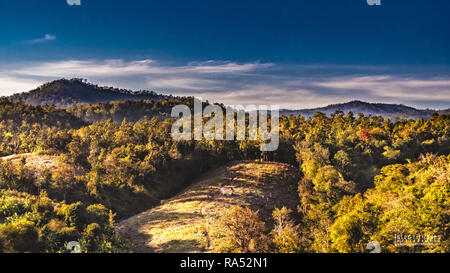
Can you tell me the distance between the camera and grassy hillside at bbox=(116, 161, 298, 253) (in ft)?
117

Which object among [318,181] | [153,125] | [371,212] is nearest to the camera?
[371,212]

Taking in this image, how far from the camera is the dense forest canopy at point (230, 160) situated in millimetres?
27391

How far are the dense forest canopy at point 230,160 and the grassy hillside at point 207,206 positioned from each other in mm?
3429

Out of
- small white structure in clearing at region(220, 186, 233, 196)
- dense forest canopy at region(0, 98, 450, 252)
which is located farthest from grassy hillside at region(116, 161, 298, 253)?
dense forest canopy at region(0, 98, 450, 252)

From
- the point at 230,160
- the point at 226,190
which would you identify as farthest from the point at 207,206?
the point at 230,160

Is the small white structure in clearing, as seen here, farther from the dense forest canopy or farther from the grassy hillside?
the dense forest canopy

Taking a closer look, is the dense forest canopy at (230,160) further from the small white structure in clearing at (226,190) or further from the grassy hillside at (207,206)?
the small white structure in clearing at (226,190)

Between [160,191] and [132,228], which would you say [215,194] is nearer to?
[160,191]

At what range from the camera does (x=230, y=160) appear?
69.1 m

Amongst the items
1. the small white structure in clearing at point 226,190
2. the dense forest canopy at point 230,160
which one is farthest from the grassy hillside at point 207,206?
the dense forest canopy at point 230,160

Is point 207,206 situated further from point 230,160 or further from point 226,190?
point 230,160
